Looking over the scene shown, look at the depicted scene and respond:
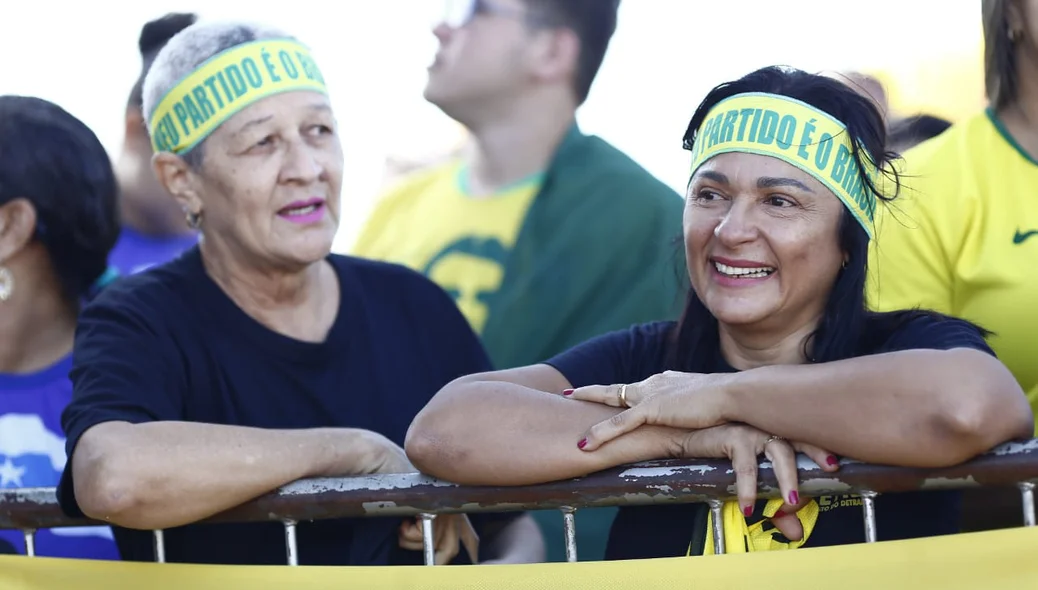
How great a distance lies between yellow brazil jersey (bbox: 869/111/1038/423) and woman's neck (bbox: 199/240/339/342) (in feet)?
4.10

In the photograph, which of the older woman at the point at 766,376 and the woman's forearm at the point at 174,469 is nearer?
the older woman at the point at 766,376

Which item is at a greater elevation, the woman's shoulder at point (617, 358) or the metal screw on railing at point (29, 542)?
the woman's shoulder at point (617, 358)

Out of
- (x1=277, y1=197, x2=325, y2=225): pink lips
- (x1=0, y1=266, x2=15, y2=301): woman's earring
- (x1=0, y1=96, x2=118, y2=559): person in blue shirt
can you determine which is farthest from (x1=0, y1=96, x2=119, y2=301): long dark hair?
(x1=277, y1=197, x2=325, y2=225): pink lips

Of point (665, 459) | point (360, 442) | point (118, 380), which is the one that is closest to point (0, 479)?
point (118, 380)

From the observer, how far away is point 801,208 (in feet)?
8.38

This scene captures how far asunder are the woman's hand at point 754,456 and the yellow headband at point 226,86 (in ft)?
4.69

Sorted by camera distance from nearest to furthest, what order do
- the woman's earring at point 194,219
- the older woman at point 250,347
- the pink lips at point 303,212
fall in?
1. the older woman at point 250,347
2. the pink lips at point 303,212
3. the woman's earring at point 194,219

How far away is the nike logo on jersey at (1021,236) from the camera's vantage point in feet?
9.70

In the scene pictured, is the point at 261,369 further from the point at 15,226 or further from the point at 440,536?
the point at 15,226

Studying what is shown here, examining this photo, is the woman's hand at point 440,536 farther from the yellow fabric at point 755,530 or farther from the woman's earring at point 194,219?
the woman's earring at point 194,219

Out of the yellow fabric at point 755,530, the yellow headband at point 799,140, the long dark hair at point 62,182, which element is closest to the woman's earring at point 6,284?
the long dark hair at point 62,182

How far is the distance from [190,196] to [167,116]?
195 millimetres

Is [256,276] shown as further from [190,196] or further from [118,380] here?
[118,380]

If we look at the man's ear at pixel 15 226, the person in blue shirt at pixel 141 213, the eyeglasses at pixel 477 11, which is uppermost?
the eyeglasses at pixel 477 11
